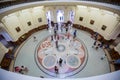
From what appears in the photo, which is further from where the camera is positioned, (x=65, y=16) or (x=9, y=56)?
(x=65, y=16)

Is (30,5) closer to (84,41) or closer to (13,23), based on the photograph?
(13,23)

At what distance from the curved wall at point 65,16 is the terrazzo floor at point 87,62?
59.6 inches

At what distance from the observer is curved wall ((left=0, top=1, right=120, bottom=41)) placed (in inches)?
582

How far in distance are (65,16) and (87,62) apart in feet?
23.6

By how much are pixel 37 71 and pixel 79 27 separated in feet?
25.9

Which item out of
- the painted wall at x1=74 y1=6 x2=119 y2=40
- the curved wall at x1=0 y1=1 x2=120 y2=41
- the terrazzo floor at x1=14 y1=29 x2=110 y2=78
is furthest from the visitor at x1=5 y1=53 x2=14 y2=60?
the painted wall at x1=74 y1=6 x2=119 y2=40

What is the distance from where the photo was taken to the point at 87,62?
44.2ft

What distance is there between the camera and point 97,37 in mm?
16141

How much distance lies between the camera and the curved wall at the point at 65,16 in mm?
14781

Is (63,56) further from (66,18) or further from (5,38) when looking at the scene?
(5,38)

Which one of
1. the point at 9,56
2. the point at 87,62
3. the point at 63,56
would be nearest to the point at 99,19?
the point at 87,62

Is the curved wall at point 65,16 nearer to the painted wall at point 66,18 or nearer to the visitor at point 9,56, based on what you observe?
the painted wall at point 66,18

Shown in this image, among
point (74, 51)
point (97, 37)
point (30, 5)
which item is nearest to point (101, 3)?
point (97, 37)

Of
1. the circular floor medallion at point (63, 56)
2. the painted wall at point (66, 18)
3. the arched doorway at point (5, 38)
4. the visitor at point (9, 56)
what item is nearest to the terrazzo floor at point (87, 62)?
the circular floor medallion at point (63, 56)
